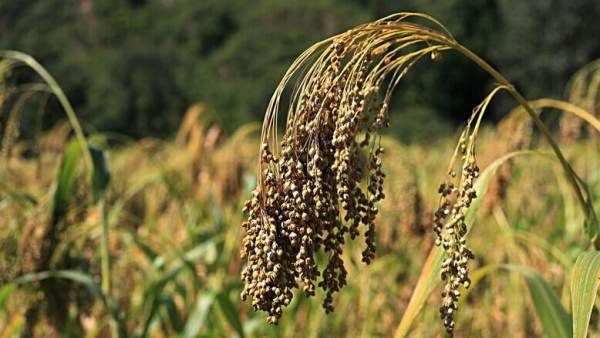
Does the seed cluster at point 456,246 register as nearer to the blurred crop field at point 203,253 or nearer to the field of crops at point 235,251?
the field of crops at point 235,251

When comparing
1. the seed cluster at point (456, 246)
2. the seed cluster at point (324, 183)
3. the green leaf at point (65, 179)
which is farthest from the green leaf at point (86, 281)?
the seed cluster at point (456, 246)

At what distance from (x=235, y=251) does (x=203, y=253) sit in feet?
2.10

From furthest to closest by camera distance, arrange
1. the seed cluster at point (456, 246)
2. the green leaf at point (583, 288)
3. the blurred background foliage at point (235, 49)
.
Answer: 1. the blurred background foliage at point (235, 49)
2. the green leaf at point (583, 288)
3. the seed cluster at point (456, 246)

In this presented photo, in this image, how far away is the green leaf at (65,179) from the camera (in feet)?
8.62

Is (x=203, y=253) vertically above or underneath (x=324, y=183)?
underneath

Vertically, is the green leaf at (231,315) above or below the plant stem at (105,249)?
below

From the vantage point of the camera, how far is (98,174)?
8.71ft

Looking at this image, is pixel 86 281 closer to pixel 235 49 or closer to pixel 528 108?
pixel 528 108

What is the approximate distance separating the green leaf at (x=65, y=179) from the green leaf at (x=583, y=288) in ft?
5.13

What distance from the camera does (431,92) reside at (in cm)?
5025

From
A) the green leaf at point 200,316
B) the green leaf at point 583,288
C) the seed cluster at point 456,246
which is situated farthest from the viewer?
the green leaf at point 200,316

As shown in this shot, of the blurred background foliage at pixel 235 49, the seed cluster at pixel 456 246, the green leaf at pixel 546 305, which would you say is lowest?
the blurred background foliage at pixel 235 49

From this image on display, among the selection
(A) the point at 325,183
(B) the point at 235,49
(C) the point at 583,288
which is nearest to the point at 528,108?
(C) the point at 583,288

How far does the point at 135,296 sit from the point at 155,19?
60.8 metres
